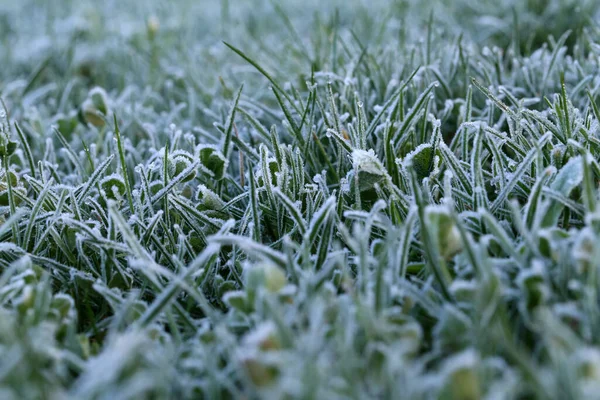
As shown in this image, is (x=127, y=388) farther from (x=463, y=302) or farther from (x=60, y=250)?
(x=60, y=250)

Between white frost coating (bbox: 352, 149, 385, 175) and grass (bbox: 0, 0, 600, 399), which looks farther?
white frost coating (bbox: 352, 149, 385, 175)

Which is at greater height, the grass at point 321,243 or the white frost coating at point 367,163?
the white frost coating at point 367,163

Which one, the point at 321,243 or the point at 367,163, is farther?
the point at 367,163

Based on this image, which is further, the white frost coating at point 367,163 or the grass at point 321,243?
the white frost coating at point 367,163

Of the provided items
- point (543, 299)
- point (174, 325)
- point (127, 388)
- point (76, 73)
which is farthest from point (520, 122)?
point (76, 73)

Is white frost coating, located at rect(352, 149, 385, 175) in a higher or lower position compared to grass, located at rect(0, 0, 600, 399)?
higher

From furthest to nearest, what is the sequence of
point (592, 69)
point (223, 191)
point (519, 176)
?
point (592, 69), point (223, 191), point (519, 176)

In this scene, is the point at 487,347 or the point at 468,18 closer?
the point at 487,347

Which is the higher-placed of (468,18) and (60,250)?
(468,18)
